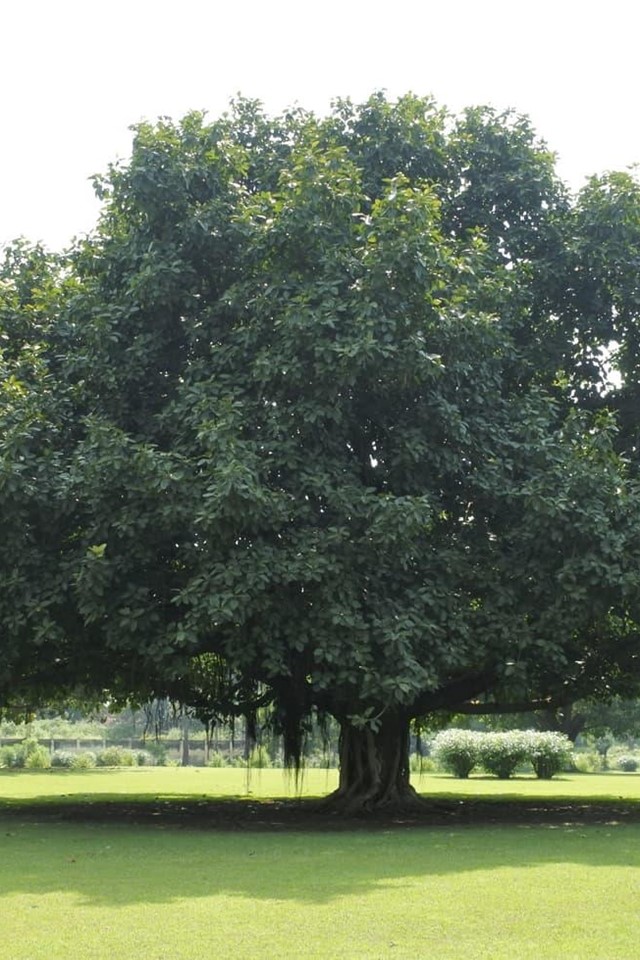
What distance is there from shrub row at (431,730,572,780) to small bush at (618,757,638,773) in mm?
18972

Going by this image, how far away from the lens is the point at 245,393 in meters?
16.1

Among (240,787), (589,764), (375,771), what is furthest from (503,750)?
(375,771)

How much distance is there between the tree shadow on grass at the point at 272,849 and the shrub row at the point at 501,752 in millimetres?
16198

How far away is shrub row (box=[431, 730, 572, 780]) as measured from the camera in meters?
35.9

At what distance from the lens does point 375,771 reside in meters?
19.3

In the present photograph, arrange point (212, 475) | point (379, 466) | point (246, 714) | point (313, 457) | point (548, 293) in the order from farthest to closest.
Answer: point (246, 714) → point (548, 293) → point (379, 466) → point (313, 457) → point (212, 475)

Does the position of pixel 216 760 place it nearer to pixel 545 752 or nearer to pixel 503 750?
pixel 503 750

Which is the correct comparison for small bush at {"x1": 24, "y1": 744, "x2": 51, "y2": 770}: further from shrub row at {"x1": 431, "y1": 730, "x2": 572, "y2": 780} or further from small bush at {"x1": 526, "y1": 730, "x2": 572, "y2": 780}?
small bush at {"x1": 526, "y1": 730, "x2": 572, "y2": 780}

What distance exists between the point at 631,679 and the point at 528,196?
8.63 metres

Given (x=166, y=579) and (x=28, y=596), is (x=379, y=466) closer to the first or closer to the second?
(x=166, y=579)

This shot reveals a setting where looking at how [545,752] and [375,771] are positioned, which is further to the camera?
[545,752]

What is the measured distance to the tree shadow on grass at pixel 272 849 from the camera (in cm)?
1041

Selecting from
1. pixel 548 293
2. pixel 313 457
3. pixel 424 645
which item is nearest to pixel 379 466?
pixel 313 457

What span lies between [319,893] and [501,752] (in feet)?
88.8
